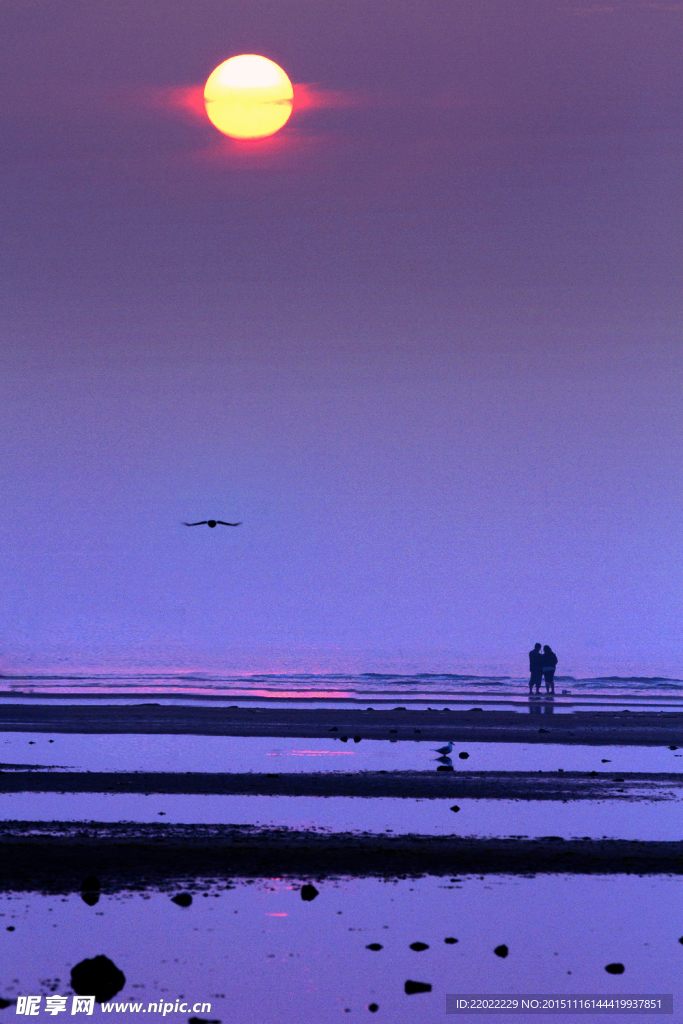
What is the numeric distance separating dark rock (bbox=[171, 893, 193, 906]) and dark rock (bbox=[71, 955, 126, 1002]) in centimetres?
281

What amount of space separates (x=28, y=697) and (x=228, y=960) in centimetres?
4246

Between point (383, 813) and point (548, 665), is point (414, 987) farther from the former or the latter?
point (548, 665)

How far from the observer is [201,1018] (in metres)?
9.59

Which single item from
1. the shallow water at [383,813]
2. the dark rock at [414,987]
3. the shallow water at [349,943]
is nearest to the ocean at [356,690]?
the shallow water at [383,813]

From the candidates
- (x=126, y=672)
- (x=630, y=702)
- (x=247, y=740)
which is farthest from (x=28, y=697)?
(x=126, y=672)

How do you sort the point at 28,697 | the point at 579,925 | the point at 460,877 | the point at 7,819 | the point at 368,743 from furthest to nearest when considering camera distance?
1. the point at 28,697
2. the point at 368,743
3. the point at 7,819
4. the point at 460,877
5. the point at 579,925

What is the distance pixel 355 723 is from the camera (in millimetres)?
40844

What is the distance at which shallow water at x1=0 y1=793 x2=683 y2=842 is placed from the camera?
1817cm

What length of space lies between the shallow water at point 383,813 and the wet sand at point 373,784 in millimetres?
733

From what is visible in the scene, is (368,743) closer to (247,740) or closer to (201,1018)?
(247,740)

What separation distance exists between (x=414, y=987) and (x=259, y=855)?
5835 mm

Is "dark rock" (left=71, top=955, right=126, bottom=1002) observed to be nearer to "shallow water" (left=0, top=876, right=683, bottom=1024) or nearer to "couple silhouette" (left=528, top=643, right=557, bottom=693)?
"shallow water" (left=0, top=876, right=683, bottom=1024)

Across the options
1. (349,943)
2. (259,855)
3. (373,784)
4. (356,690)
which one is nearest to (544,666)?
(356,690)

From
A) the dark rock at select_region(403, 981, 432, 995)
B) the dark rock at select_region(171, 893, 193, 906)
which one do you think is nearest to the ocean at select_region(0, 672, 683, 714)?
the dark rock at select_region(171, 893, 193, 906)
